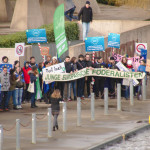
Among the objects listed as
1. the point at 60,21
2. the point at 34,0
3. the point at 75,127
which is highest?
the point at 34,0

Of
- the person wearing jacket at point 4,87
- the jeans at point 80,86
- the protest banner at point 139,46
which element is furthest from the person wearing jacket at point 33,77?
the protest banner at point 139,46

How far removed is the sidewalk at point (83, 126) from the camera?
1695 centimetres

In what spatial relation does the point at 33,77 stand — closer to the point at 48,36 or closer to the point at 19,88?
the point at 19,88

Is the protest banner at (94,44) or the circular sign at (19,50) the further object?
the protest banner at (94,44)

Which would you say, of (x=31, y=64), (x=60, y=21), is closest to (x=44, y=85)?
(x=31, y=64)

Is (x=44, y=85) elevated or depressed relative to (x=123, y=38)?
depressed

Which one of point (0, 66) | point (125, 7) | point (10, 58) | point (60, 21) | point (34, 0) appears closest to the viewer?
point (60, 21)

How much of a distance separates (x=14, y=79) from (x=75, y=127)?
3.88 metres

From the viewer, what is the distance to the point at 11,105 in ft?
77.5

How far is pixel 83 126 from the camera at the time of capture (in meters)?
19.7

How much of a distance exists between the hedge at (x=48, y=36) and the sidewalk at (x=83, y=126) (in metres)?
4.95

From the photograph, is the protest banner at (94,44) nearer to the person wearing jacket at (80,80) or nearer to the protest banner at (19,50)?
the person wearing jacket at (80,80)

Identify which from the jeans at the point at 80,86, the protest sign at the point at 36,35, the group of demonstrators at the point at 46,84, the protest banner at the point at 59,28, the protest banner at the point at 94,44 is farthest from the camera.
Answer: the protest banner at the point at 94,44

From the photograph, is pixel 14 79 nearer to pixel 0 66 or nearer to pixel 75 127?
pixel 0 66
